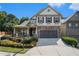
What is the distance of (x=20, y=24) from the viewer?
11594cm

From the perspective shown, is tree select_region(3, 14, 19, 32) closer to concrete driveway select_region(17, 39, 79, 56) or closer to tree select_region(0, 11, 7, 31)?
tree select_region(0, 11, 7, 31)

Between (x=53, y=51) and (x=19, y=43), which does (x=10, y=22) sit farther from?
(x=53, y=51)

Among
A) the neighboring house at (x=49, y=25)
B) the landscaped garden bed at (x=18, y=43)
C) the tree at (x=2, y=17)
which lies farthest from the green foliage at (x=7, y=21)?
the landscaped garden bed at (x=18, y=43)

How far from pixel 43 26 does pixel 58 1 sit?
95cm

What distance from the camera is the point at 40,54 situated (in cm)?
11581

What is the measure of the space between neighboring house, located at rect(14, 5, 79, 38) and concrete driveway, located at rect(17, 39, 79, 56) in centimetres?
35

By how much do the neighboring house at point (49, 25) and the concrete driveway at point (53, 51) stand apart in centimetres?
35

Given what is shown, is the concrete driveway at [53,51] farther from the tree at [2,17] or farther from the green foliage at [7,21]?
the tree at [2,17]

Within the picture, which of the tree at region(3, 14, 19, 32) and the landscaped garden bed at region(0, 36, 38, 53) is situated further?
the landscaped garden bed at region(0, 36, 38, 53)

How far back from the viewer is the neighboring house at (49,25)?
116 meters

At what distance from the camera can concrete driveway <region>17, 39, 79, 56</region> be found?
116m

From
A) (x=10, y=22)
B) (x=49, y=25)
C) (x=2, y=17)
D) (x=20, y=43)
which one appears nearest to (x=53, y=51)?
(x=49, y=25)

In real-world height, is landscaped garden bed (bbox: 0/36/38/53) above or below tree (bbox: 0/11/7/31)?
below

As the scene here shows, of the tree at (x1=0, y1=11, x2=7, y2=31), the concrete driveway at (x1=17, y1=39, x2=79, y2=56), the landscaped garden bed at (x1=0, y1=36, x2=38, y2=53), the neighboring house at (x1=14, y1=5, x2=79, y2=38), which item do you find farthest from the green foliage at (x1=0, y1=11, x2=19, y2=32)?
the concrete driveway at (x1=17, y1=39, x2=79, y2=56)
